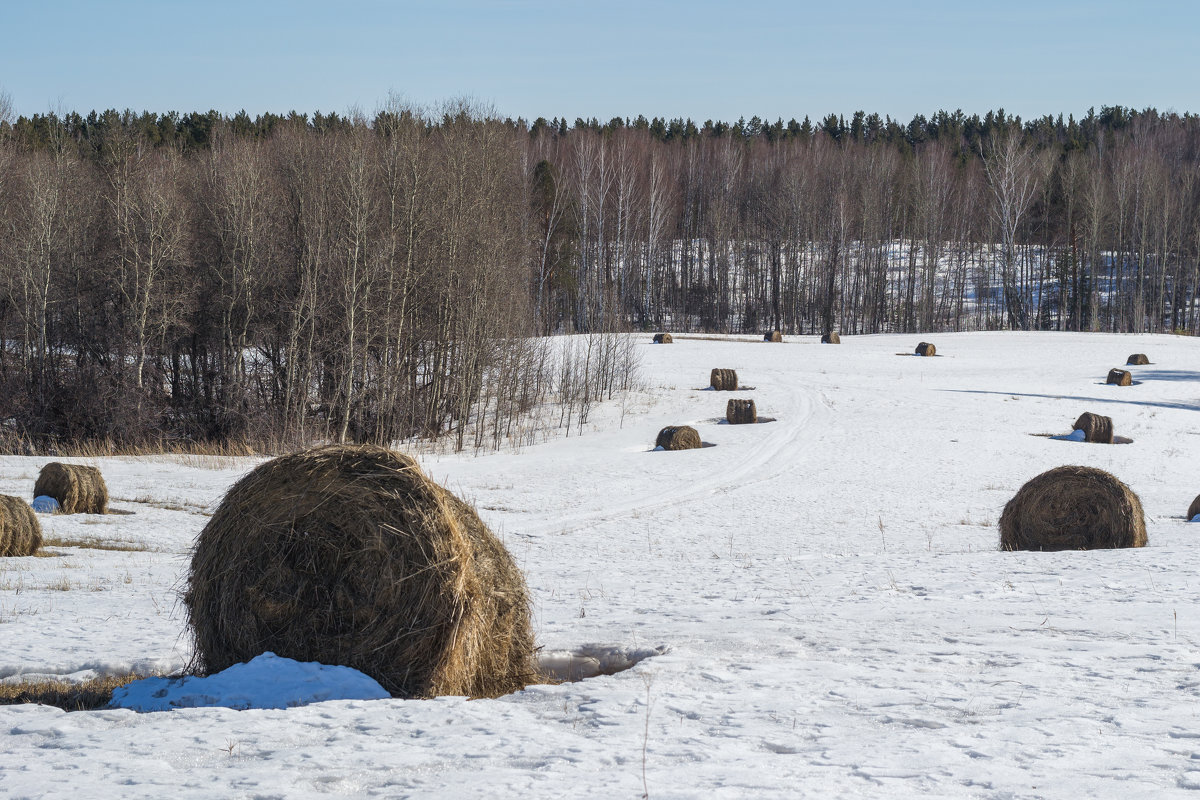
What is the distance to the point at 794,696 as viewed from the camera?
6.89 meters

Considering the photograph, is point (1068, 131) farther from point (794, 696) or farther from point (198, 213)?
point (794, 696)

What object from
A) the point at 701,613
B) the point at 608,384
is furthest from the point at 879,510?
the point at 608,384

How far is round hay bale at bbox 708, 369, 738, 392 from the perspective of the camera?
121 feet

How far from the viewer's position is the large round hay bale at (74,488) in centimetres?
1598

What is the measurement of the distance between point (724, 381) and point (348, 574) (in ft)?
101

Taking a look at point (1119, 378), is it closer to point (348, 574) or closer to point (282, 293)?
point (282, 293)

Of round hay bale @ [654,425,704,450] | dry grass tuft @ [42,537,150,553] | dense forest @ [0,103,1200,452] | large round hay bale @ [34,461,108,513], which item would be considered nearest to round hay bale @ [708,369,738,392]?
dense forest @ [0,103,1200,452]

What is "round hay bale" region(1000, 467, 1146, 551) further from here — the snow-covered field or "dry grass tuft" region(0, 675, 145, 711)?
"dry grass tuft" region(0, 675, 145, 711)

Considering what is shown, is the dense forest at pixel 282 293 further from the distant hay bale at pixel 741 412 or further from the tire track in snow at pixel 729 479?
the tire track in snow at pixel 729 479

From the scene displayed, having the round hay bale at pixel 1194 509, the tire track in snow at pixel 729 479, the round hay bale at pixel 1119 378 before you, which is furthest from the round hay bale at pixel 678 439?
the round hay bale at pixel 1119 378

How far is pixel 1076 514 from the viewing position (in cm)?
1367

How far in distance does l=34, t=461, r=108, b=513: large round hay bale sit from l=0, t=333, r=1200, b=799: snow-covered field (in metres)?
0.76

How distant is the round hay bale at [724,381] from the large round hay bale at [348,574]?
99.7 ft

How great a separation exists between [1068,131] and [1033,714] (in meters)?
120
